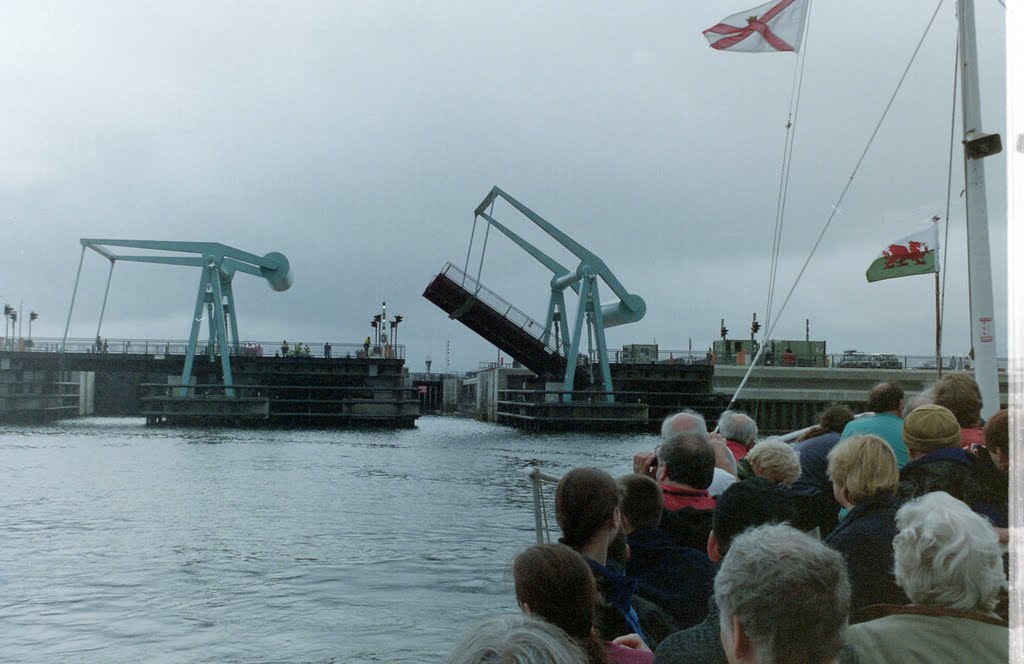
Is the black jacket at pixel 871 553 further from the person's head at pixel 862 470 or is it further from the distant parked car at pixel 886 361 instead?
the distant parked car at pixel 886 361

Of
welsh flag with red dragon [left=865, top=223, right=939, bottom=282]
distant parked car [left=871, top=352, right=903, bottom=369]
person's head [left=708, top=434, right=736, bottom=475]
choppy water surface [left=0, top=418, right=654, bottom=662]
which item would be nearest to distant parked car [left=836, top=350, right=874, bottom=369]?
distant parked car [left=871, top=352, right=903, bottom=369]

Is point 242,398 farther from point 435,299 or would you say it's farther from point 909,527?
point 909,527

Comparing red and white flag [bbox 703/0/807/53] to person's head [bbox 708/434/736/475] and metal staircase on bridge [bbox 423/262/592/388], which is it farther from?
metal staircase on bridge [bbox 423/262/592/388]

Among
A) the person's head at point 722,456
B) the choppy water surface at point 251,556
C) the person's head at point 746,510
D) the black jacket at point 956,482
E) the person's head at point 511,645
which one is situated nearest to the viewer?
the person's head at point 511,645

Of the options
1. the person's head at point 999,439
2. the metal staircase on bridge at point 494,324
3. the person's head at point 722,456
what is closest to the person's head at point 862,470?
the person's head at point 999,439

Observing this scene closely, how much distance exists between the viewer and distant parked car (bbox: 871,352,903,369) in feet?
165

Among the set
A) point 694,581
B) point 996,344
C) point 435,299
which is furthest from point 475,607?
point 435,299

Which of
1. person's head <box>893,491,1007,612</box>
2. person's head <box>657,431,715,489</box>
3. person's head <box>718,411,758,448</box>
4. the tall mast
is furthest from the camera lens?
the tall mast

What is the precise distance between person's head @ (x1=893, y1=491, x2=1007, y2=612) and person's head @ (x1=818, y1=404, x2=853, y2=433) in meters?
2.97

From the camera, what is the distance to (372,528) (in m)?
13.7

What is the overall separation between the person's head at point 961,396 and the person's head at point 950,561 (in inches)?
87.9

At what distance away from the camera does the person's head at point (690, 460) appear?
3.66m

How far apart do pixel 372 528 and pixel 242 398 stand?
32.2 metres

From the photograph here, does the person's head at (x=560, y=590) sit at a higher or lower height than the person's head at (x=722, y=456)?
lower
